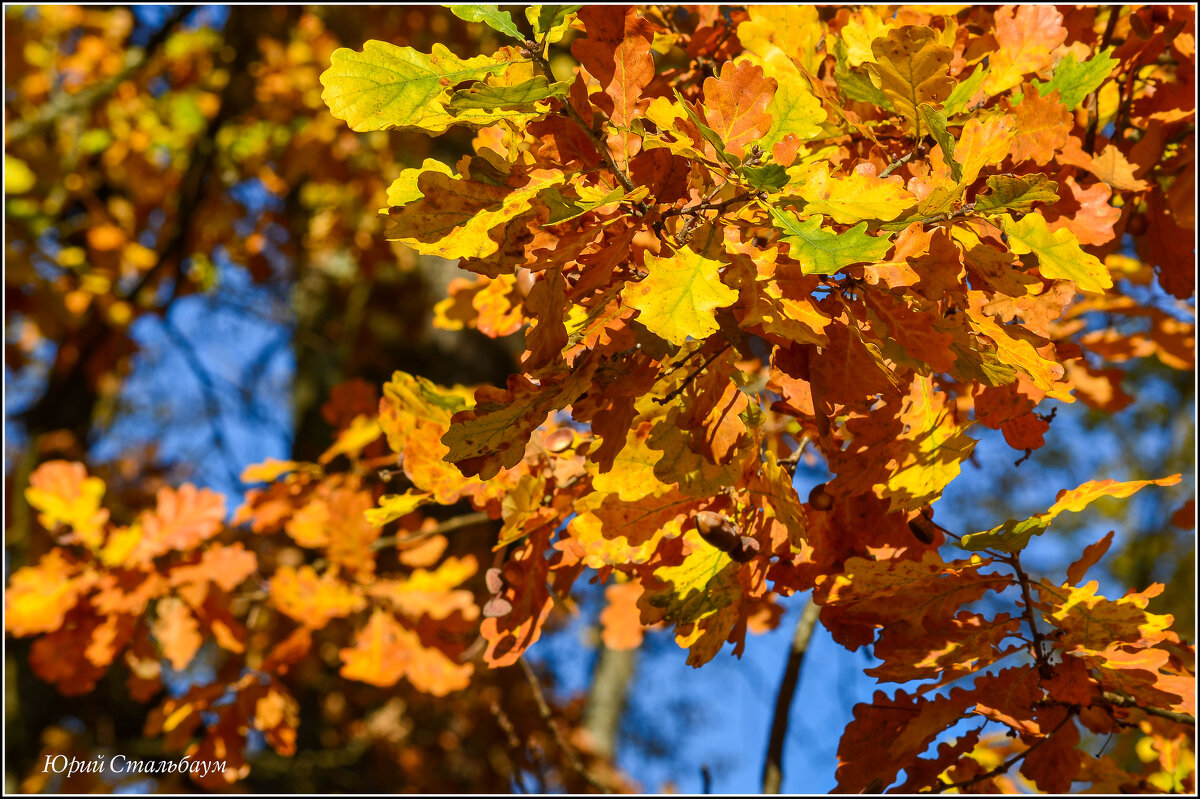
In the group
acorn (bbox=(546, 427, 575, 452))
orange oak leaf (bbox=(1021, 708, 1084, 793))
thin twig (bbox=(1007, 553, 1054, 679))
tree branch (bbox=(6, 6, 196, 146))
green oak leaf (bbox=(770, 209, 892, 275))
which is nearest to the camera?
green oak leaf (bbox=(770, 209, 892, 275))

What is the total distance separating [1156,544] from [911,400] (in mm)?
7272

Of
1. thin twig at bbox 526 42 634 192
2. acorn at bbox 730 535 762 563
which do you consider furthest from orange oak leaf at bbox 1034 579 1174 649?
thin twig at bbox 526 42 634 192

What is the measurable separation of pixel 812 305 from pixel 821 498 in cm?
35

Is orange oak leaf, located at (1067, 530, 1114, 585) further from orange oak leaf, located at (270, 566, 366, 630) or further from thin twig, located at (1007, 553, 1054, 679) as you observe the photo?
orange oak leaf, located at (270, 566, 366, 630)

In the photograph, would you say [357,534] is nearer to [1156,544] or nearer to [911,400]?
[911,400]

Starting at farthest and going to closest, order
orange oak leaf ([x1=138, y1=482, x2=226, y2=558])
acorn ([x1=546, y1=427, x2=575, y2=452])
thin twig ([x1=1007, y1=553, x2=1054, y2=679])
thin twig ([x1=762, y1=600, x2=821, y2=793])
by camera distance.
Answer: orange oak leaf ([x1=138, y1=482, x2=226, y2=558]) → thin twig ([x1=762, y1=600, x2=821, y2=793]) → acorn ([x1=546, y1=427, x2=575, y2=452]) → thin twig ([x1=1007, y1=553, x2=1054, y2=679])

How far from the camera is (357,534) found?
187 centimetres

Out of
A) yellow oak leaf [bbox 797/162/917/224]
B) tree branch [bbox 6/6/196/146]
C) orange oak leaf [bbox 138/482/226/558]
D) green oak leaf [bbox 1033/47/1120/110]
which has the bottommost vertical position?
yellow oak leaf [bbox 797/162/917/224]

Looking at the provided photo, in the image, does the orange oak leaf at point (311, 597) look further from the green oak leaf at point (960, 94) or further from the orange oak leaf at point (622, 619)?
the green oak leaf at point (960, 94)

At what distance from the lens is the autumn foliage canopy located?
2.48ft

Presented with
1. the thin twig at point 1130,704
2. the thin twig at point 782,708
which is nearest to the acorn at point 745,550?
the thin twig at point 1130,704

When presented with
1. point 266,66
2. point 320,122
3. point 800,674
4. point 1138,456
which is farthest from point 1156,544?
point 266,66

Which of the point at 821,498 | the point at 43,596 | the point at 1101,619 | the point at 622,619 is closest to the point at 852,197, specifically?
the point at 821,498

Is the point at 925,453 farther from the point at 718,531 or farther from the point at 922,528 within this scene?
the point at 718,531
